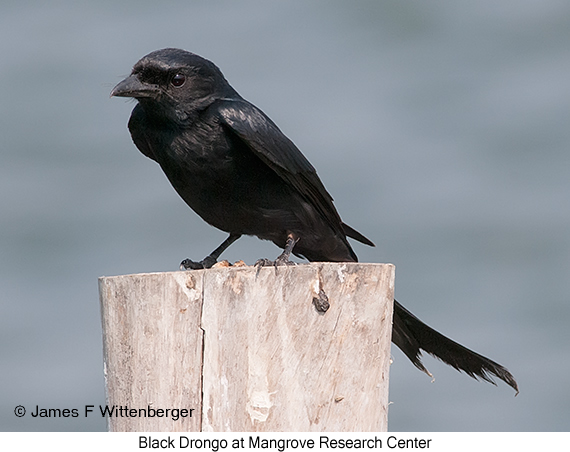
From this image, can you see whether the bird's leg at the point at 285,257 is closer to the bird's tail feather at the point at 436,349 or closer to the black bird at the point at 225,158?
the black bird at the point at 225,158

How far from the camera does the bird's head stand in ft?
18.3

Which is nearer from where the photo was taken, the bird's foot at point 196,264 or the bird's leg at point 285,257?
the bird's leg at point 285,257

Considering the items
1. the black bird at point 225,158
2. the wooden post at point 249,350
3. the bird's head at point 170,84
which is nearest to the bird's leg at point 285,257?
the black bird at point 225,158

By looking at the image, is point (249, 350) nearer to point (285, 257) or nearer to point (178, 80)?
point (285, 257)

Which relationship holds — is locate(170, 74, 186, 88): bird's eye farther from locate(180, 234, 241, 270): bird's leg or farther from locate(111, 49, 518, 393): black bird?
locate(180, 234, 241, 270): bird's leg

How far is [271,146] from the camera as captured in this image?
5.61 meters

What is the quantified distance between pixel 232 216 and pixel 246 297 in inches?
76.4

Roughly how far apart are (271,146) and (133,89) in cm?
105

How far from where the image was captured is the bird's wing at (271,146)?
5.57 meters

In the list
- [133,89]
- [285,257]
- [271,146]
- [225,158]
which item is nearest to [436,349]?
[285,257]

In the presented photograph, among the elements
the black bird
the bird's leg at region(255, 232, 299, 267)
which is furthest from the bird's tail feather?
the bird's leg at region(255, 232, 299, 267)

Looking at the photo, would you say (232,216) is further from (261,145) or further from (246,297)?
(246,297)
